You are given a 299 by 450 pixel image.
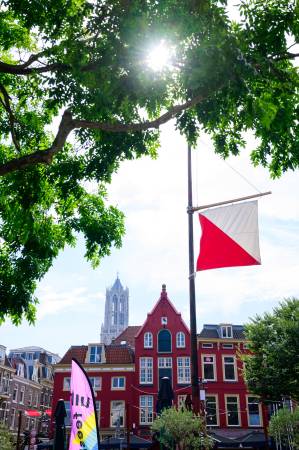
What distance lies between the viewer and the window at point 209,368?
4356cm

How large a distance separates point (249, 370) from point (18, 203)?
19.2m

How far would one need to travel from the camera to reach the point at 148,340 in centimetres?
4538

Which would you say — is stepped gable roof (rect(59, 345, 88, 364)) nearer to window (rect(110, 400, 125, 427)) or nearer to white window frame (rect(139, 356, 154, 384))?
window (rect(110, 400, 125, 427))

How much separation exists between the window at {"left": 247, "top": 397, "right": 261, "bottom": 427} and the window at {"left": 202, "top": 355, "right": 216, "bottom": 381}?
3.85 m

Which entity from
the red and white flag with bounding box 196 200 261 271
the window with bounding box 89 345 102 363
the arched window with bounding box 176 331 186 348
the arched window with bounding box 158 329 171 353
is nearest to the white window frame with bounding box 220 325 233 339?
the arched window with bounding box 176 331 186 348

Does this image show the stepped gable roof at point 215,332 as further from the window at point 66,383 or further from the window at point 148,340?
the window at point 66,383

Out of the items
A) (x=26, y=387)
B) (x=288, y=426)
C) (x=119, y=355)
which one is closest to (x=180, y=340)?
(x=119, y=355)

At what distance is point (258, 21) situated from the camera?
636 centimetres

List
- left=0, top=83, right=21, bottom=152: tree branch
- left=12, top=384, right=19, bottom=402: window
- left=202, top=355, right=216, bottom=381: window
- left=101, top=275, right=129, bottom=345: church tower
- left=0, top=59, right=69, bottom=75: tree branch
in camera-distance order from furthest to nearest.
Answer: left=101, top=275, right=129, bottom=345: church tower, left=12, top=384, right=19, bottom=402: window, left=202, top=355, right=216, bottom=381: window, left=0, top=83, right=21, bottom=152: tree branch, left=0, top=59, right=69, bottom=75: tree branch

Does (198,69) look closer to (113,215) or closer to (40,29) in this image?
(40,29)

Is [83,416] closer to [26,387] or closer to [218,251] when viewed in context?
[218,251]

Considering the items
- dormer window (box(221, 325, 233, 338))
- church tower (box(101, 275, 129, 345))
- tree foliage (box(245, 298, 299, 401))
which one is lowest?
tree foliage (box(245, 298, 299, 401))

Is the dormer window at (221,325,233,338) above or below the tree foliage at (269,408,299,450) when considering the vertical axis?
above

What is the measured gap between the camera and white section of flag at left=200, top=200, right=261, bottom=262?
9406mm
